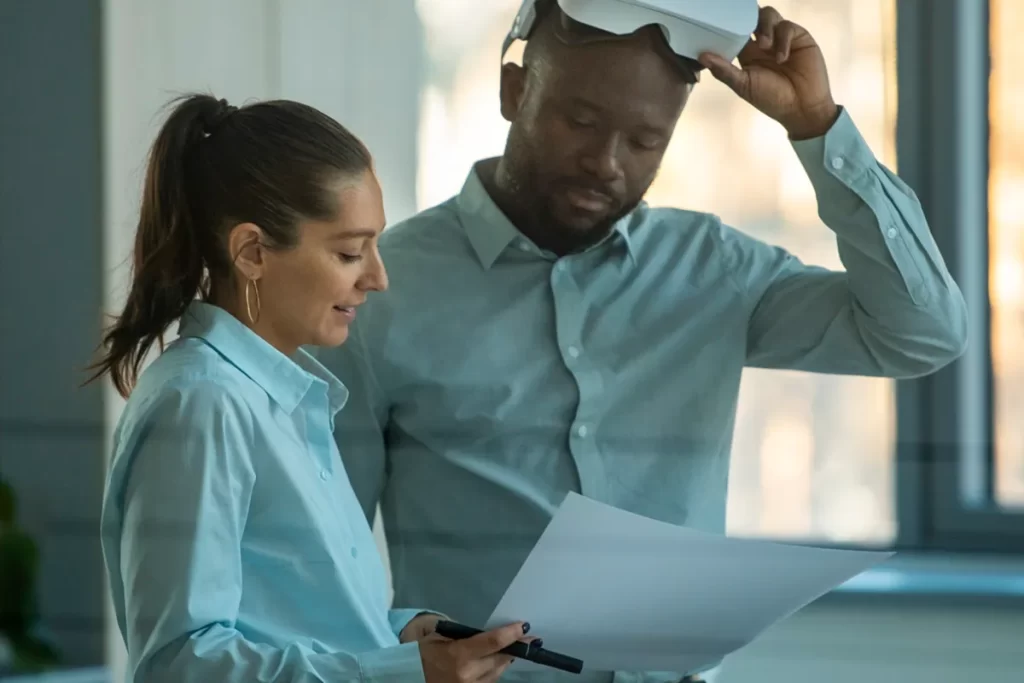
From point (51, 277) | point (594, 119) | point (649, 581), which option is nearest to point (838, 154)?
point (594, 119)

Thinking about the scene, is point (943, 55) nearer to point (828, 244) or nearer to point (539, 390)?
point (828, 244)

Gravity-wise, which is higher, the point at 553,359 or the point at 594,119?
the point at 594,119

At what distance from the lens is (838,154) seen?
2.41ft

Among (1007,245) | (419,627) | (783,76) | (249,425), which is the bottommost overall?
(419,627)

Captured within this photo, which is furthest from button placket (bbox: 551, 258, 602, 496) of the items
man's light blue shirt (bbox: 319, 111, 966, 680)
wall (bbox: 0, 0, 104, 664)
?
wall (bbox: 0, 0, 104, 664)

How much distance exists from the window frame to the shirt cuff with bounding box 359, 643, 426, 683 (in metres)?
0.31

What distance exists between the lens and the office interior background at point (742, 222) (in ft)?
2.28

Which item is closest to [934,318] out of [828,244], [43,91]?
[828,244]

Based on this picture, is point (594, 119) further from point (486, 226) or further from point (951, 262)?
point (951, 262)

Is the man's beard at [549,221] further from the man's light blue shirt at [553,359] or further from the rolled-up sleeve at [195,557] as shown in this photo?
the rolled-up sleeve at [195,557]

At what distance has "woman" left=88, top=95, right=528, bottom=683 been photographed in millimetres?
670

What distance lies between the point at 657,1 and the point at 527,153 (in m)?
0.13

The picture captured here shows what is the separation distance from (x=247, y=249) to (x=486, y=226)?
0.59 feet

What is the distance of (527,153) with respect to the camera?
791 millimetres
